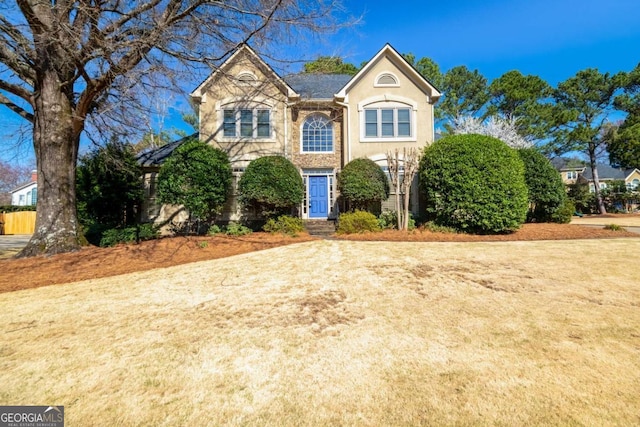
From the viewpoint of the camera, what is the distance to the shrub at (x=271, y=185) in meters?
10.9

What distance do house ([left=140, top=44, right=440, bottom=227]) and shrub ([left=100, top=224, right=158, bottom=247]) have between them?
9.95 feet

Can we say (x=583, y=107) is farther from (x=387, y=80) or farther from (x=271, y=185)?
(x=271, y=185)

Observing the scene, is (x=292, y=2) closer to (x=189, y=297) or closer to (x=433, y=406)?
(x=189, y=297)

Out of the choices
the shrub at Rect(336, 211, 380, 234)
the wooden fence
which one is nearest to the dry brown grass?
the shrub at Rect(336, 211, 380, 234)

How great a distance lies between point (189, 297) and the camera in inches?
184

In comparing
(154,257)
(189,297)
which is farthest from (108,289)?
(154,257)

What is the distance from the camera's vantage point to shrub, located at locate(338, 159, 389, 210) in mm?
11719

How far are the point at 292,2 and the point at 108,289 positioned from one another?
7.22 metres

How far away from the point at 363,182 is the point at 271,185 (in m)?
3.74

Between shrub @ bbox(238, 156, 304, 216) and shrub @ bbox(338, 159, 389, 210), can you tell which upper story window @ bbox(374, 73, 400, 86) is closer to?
shrub @ bbox(338, 159, 389, 210)

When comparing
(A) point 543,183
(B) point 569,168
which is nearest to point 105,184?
(A) point 543,183

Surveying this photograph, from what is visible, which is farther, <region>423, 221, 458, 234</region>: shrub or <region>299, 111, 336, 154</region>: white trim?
<region>299, 111, 336, 154</region>: white trim

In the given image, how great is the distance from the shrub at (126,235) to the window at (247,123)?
5401 mm

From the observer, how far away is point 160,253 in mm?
8094
